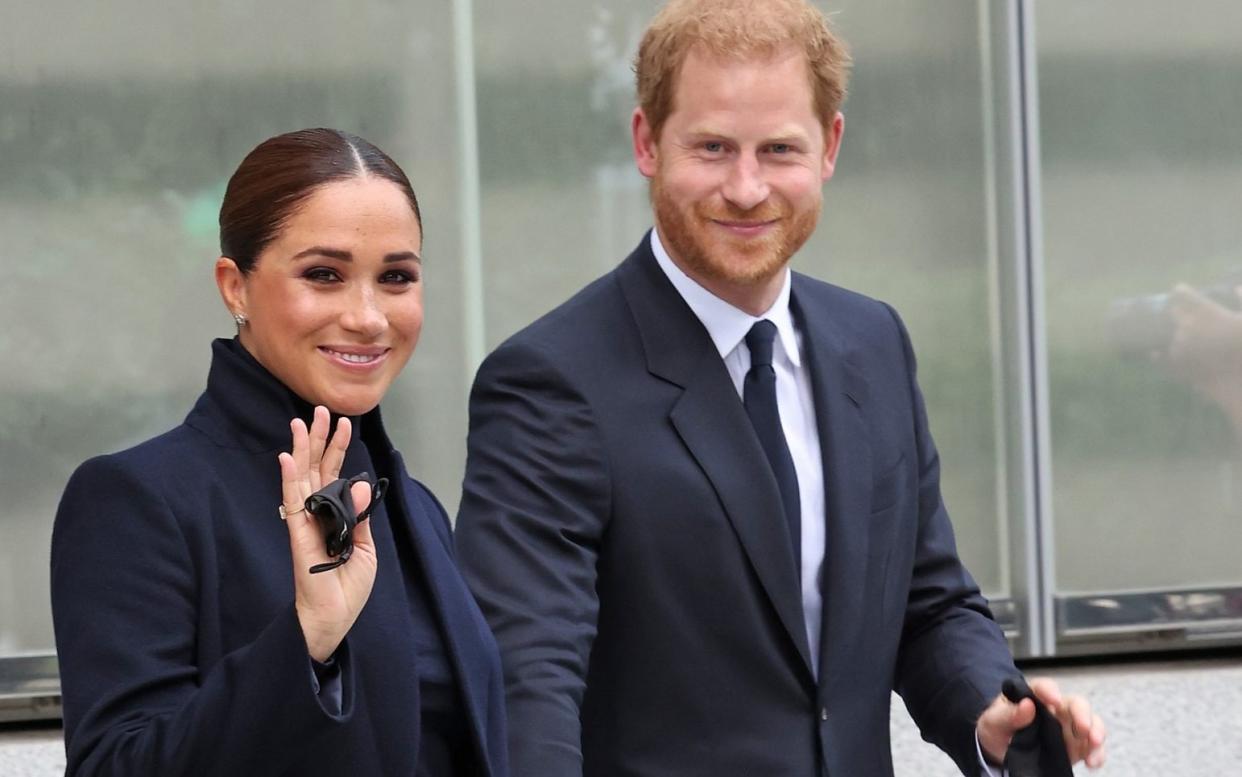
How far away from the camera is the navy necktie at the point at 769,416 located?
3229 millimetres

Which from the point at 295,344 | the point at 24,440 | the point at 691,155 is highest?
the point at 691,155

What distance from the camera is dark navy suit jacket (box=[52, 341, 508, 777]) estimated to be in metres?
2.25

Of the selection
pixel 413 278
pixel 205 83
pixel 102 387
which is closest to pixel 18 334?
pixel 102 387

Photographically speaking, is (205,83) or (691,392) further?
(205,83)

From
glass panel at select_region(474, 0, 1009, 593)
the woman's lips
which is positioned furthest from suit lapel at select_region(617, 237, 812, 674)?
glass panel at select_region(474, 0, 1009, 593)

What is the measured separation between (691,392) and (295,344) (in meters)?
0.90

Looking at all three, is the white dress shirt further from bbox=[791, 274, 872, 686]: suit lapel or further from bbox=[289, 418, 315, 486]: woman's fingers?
bbox=[289, 418, 315, 486]: woman's fingers

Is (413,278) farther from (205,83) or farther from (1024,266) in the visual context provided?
(1024,266)

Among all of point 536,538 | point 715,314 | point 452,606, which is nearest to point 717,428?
point 715,314

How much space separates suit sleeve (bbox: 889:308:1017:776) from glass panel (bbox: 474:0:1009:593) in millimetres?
1880

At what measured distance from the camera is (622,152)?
17.5ft

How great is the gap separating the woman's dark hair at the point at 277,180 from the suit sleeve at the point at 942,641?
1.28 metres

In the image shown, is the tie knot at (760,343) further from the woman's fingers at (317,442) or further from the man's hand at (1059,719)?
the woman's fingers at (317,442)

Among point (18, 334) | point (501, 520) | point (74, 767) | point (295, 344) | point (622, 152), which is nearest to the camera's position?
point (74, 767)
